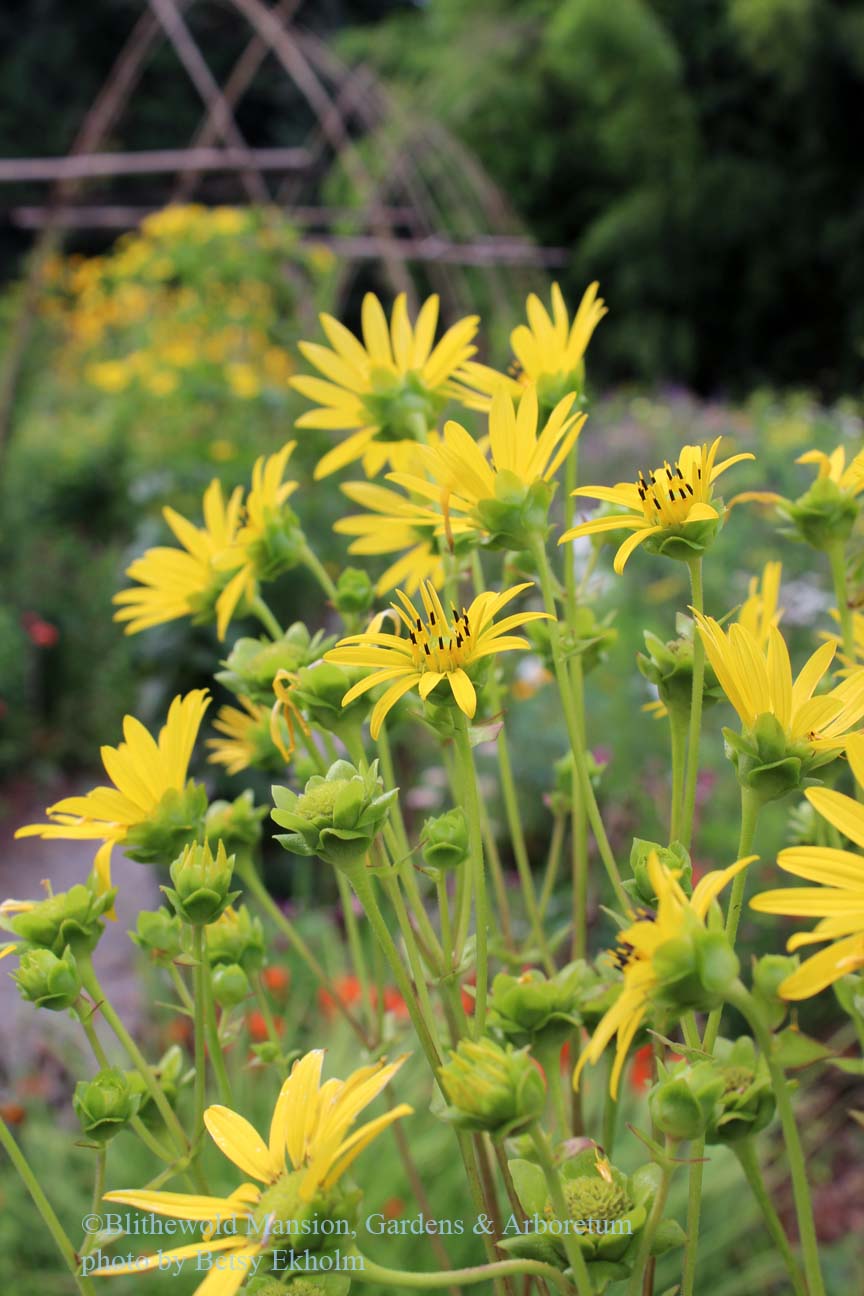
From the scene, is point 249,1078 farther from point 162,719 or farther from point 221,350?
point 221,350

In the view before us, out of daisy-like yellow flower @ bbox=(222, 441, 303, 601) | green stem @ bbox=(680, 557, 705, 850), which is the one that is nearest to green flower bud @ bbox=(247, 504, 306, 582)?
daisy-like yellow flower @ bbox=(222, 441, 303, 601)

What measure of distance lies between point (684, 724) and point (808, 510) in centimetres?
12

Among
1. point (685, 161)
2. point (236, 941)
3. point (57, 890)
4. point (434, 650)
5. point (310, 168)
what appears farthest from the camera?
point (685, 161)

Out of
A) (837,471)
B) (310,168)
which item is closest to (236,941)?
(837,471)

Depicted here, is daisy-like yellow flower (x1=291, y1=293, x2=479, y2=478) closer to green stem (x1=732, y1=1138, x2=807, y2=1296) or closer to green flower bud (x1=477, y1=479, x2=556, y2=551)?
green flower bud (x1=477, y1=479, x2=556, y2=551)

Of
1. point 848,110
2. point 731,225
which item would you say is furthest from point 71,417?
point 848,110

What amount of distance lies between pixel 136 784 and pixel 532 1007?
0.58 ft

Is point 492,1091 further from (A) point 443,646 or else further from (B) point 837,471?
(B) point 837,471

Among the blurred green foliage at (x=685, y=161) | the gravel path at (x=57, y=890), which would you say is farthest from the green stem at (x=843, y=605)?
the blurred green foliage at (x=685, y=161)

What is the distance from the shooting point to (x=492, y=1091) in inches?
11.6

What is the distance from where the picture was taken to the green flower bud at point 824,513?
48 centimetres

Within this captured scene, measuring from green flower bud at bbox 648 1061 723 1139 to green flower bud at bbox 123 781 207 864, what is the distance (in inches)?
8.2

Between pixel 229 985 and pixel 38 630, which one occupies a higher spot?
pixel 38 630

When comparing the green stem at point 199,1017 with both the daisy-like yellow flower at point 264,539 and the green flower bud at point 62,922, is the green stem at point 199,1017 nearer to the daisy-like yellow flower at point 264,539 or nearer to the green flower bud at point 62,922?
the green flower bud at point 62,922
